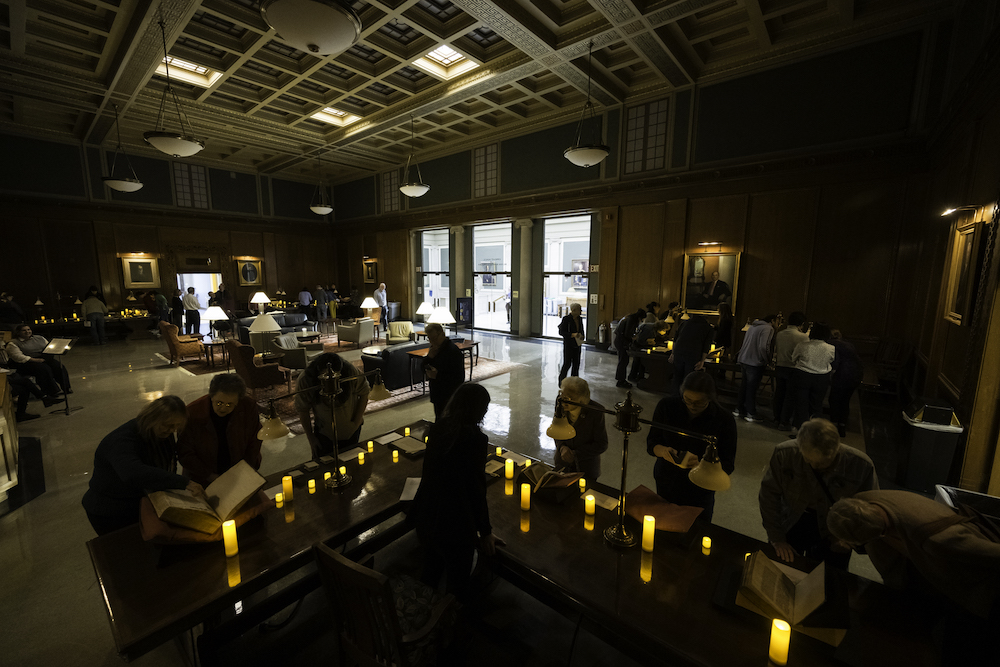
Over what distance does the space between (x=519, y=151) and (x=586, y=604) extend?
1200 cm

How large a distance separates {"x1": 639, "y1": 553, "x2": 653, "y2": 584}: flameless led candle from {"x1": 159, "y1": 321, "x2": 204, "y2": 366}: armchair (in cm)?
1018

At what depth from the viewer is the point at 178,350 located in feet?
29.0

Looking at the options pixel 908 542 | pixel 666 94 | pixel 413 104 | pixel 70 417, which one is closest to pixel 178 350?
pixel 70 417

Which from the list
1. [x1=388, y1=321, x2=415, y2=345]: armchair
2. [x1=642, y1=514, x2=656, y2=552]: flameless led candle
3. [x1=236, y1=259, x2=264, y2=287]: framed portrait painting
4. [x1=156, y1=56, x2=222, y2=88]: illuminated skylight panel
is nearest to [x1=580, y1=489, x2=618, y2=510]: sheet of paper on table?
[x1=642, y1=514, x2=656, y2=552]: flameless led candle

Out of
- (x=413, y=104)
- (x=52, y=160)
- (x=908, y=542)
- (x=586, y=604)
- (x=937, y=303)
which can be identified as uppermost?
(x=413, y=104)

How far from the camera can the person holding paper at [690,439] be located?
8.28 ft

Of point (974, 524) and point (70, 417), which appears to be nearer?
point (974, 524)

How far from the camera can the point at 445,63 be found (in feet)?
28.2

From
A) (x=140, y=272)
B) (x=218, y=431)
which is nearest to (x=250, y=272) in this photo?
(x=140, y=272)

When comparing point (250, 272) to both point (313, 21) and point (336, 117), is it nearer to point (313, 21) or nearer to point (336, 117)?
point (336, 117)

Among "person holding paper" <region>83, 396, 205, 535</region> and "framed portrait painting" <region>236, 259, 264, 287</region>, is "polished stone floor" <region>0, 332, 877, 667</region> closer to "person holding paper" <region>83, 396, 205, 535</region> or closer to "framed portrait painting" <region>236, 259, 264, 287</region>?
"person holding paper" <region>83, 396, 205, 535</region>

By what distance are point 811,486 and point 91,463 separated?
6.68 m

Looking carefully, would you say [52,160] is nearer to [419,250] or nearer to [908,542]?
[419,250]

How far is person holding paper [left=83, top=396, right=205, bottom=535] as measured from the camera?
7.03 ft
